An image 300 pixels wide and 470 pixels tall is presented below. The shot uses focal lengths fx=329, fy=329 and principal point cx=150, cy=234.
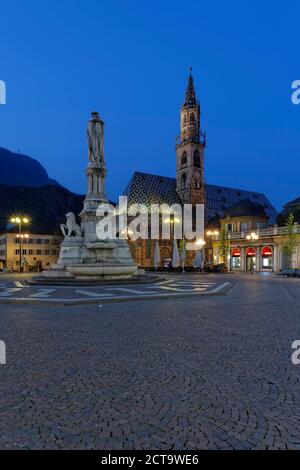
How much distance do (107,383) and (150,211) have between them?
83291 mm

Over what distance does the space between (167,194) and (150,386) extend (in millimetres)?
94399

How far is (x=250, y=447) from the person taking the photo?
3383 millimetres

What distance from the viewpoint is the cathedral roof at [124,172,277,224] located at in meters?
91.1

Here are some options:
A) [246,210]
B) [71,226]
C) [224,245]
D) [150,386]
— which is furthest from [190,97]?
[150,386]


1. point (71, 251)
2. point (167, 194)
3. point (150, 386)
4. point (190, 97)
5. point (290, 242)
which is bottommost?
point (150, 386)

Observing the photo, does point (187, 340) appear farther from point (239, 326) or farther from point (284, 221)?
point (284, 221)

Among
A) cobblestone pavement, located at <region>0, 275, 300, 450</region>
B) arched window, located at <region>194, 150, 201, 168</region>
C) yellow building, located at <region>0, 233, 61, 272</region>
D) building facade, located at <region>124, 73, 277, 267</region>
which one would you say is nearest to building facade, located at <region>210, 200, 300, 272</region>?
building facade, located at <region>124, 73, 277, 267</region>

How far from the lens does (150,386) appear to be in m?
4.97

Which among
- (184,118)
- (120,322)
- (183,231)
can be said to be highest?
(184,118)

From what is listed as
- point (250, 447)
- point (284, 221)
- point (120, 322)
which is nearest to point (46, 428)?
point (250, 447)

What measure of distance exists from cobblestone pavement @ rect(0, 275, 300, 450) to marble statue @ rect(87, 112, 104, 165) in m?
22.3

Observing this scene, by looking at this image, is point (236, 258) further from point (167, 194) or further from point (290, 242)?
point (167, 194)

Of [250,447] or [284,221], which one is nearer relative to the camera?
[250,447]

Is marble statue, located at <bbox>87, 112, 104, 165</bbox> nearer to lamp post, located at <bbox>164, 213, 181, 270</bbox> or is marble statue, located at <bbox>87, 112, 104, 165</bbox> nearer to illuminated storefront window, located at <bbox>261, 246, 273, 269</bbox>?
illuminated storefront window, located at <bbox>261, 246, 273, 269</bbox>
